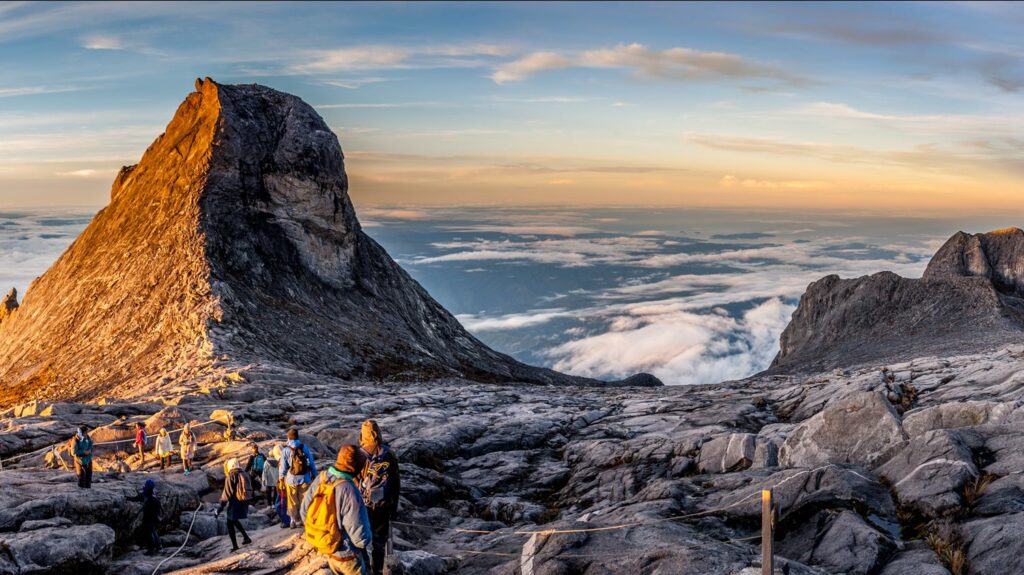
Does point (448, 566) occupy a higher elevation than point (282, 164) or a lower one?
lower

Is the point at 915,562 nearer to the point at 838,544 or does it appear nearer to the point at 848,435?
the point at 838,544

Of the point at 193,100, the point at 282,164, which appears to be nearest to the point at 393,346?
the point at 282,164

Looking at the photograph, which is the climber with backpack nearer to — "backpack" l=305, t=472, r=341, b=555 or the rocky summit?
the rocky summit

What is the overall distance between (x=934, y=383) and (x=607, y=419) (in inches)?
652

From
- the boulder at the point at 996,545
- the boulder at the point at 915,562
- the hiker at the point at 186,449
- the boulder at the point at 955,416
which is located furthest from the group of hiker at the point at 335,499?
the boulder at the point at 955,416

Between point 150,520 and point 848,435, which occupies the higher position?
point 848,435

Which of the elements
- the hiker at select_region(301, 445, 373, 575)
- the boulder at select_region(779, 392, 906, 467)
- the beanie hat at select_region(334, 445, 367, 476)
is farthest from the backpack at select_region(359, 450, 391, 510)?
the boulder at select_region(779, 392, 906, 467)

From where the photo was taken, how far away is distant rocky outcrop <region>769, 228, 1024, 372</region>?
91688 mm

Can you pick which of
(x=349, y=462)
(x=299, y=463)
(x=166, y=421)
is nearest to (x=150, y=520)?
(x=299, y=463)

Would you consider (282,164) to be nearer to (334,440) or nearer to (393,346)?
(393,346)

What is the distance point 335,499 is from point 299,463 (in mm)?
8103

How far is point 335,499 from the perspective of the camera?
46.8 ft

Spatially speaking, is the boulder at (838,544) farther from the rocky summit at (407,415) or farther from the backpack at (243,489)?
the backpack at (243,489)

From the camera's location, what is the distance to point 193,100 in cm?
10875
